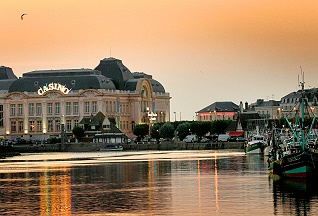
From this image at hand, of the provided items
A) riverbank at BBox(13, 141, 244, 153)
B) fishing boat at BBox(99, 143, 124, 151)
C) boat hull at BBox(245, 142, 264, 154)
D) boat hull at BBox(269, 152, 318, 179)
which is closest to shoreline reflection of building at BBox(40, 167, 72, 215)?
boat hull at BBox(269, 152, 318, 179)

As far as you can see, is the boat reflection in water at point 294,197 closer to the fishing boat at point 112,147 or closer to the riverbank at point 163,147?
the riverbank at point 163,147

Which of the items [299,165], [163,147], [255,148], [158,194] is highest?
[163,147]

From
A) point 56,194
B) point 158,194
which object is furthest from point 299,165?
point 56,194

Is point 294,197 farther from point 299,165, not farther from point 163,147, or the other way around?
point 163,147

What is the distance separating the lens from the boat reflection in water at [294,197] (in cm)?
5341

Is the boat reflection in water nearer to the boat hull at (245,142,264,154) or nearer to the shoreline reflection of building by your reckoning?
the shoreline reflection of building

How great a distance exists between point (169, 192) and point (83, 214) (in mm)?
12865

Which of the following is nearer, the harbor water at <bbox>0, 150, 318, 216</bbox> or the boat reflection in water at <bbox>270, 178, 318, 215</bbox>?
the boat reflection in water at <bbox>270, 178, 318, 215</bbox>

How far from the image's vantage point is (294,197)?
59.7 meters

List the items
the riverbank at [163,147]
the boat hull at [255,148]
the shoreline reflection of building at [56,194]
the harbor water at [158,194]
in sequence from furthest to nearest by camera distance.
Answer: the riverbank at [163,147], the boat hull at [255,148], the shoreline reflection of building at [56,194], the harbor water at [158,194]

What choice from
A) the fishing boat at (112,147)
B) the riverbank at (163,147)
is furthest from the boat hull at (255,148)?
the fishing boat at (112,147)

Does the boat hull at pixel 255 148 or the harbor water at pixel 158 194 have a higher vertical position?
the boat hull at pixel 255 148

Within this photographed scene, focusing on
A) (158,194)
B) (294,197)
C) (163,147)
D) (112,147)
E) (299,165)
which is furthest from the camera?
(112,147)

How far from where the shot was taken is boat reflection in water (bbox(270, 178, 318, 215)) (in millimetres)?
53406
